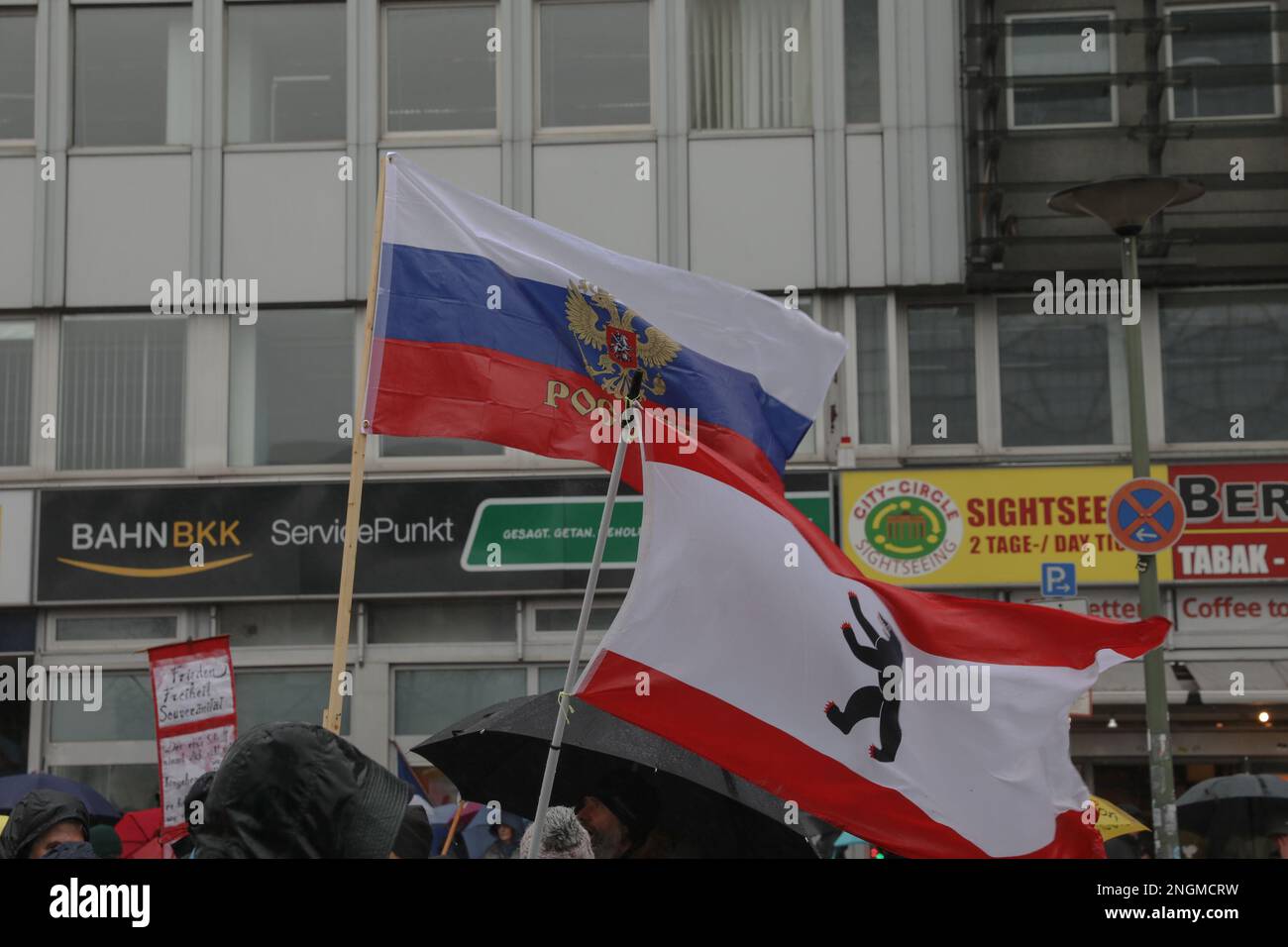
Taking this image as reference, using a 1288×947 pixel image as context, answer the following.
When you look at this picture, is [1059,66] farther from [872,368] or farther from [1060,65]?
[872,368]

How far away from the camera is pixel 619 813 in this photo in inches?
256

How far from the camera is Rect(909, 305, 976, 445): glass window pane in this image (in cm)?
1780

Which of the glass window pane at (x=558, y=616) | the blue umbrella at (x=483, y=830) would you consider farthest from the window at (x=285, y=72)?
the blue umbrella at (x=483, y=830)

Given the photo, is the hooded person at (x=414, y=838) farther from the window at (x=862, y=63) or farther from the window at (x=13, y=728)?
the window at (x=862, y=63)

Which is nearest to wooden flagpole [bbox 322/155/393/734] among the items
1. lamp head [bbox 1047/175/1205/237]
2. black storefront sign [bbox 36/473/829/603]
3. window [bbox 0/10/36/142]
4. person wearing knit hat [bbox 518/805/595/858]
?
person wearing knit hat [bbox 518/805/595/858]

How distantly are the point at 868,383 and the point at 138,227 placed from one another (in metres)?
8.13

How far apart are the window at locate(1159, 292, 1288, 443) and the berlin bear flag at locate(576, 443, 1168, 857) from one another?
44.1 feet

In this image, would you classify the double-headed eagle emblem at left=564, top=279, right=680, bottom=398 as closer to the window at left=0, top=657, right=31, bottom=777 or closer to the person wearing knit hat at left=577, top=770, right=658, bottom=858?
the person wearing knit hat at left=577, top=770, right=658, bottom=858

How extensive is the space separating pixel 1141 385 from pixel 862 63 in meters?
6.19

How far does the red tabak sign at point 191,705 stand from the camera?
1129cm

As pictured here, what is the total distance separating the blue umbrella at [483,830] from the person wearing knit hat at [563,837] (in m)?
5.47

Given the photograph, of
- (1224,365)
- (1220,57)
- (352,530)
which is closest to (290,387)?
(1224,365)
